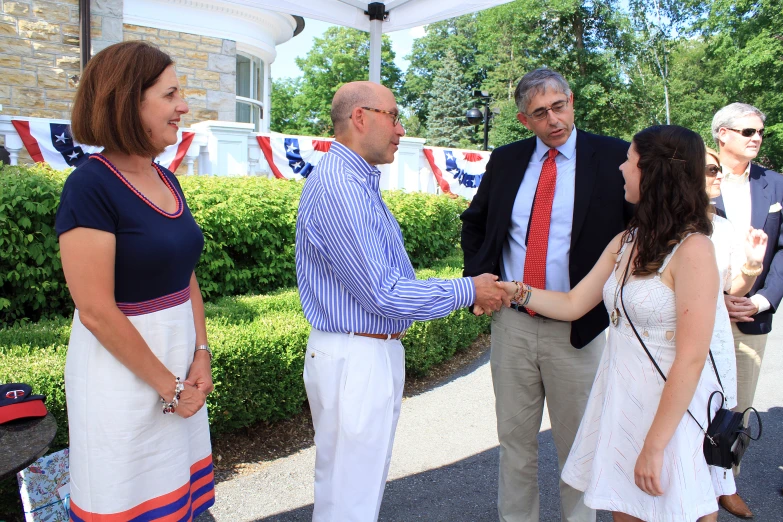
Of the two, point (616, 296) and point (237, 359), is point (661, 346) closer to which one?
point (616, 296)

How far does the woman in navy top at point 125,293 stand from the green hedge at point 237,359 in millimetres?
1371

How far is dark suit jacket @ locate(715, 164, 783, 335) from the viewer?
3.29m

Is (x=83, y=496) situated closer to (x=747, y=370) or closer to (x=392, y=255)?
(x=392, y=255)

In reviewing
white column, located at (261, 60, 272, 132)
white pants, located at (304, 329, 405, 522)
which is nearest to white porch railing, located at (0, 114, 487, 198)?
white column, located at (261, 60, 272, 132)

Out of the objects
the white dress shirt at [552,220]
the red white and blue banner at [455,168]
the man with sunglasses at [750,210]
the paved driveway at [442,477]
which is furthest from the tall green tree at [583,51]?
the white dress shirt at [552,220]

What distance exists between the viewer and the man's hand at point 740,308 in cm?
315

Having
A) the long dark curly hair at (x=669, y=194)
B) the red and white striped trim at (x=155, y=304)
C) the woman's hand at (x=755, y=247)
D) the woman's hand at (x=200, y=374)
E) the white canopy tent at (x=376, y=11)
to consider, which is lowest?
the woman's hand at (x=200, y=374)

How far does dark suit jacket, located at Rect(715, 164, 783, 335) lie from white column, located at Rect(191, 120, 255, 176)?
292 inches

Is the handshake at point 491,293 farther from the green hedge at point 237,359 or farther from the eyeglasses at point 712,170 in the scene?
the green hedge at point 237,359

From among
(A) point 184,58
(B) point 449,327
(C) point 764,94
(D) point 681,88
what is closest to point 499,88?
(D) point 681,88

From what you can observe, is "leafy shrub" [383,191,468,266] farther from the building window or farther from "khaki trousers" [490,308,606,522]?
the building window

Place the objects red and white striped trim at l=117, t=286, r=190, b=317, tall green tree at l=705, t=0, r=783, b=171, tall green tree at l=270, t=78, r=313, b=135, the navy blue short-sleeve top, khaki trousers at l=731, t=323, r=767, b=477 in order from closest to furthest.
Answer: the navy blue short-sleeve top, red and white striped trim at l=117, t=286, r=190, b=317, khaki trousers at l=731, t=323, r=767, b=477, tall green tree at l=705, t=0, r=783, b=171, tall green tree at l=270, t=78, r=313, b=135

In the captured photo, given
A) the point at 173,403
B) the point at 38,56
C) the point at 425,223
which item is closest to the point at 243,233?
the point at 425,223

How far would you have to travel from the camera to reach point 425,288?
2.21 m
